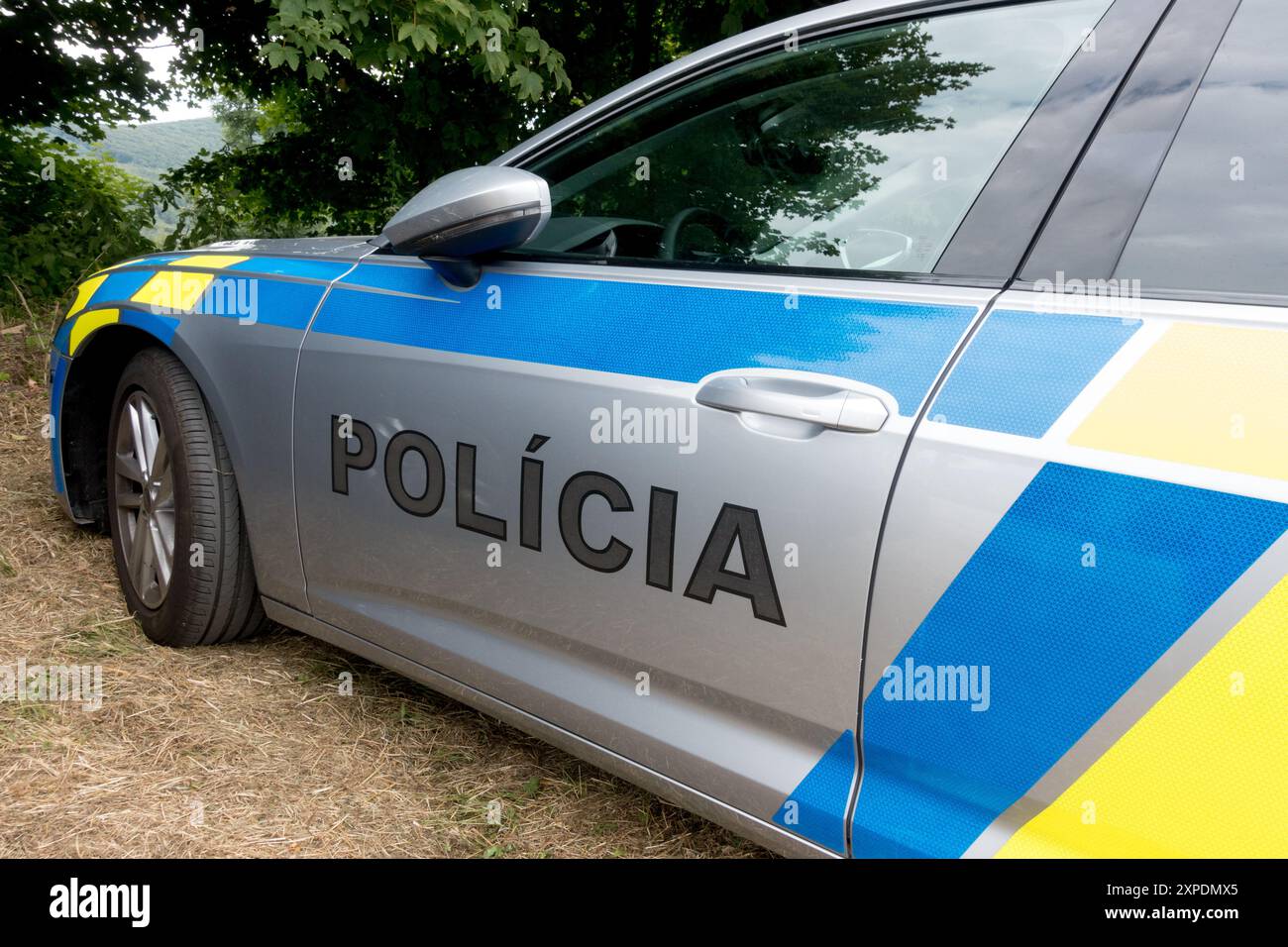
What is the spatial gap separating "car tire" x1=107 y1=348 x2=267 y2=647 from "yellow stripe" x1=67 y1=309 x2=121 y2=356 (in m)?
0.15

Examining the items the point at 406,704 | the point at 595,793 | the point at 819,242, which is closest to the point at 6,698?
the point at 406,704

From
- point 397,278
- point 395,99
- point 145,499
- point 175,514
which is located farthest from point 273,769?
point 395,99

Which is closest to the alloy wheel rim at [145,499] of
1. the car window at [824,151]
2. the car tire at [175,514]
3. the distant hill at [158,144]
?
the car tire at [175,514]

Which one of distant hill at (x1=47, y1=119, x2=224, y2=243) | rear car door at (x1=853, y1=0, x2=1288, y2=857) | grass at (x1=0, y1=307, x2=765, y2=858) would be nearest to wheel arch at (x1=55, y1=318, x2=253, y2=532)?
grass at (x1=0, y1=307, x2=765, y2=858)

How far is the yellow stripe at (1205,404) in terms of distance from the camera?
1006mm

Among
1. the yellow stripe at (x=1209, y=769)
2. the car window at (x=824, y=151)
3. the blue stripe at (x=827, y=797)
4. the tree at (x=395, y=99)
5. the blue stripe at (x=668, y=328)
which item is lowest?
the blue stripe at (x=827, y=797)

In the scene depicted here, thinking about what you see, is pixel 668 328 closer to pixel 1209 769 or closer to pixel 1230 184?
pixel 1230 184

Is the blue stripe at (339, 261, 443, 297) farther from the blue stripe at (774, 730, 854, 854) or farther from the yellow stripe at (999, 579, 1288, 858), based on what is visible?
the yellow stripe at (999, 579, 1288, 858)

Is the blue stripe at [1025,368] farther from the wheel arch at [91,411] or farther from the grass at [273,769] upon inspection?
the wheel arch at [91,411]

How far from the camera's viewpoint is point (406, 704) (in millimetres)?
2408

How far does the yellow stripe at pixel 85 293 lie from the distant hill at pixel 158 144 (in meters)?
5.00

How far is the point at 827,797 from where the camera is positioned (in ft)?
4.37

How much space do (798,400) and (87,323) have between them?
222 centimetres
